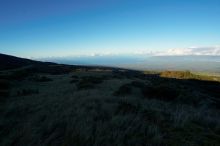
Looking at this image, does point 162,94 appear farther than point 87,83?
No

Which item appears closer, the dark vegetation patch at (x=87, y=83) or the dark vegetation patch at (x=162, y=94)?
the dark vegetation patch at (x=162, y=94)

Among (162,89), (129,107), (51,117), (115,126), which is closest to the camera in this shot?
(115,126)

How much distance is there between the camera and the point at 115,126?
180 inches

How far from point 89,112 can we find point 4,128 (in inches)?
88.6

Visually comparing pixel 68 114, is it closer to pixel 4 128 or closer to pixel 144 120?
pixel 4 128

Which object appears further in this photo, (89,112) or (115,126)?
(89,112)

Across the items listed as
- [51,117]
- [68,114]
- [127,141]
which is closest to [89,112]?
[68,114]

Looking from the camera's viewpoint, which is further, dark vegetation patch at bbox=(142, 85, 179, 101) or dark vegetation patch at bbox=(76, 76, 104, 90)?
dark vegetation patch at bbox=(76, 76, 104, 90)

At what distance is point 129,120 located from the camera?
16.2ft

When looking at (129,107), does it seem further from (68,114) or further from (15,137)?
(15,137)

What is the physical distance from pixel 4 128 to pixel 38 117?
0.96 m

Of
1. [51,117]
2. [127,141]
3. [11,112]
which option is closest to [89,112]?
[51,117]

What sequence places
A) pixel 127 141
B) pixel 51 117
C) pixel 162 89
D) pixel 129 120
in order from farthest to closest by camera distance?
pixel 162 89 → pixel 51 117 → pixel 129 120 → pixel 127 141

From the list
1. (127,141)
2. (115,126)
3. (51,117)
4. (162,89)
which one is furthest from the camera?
(162,89)
